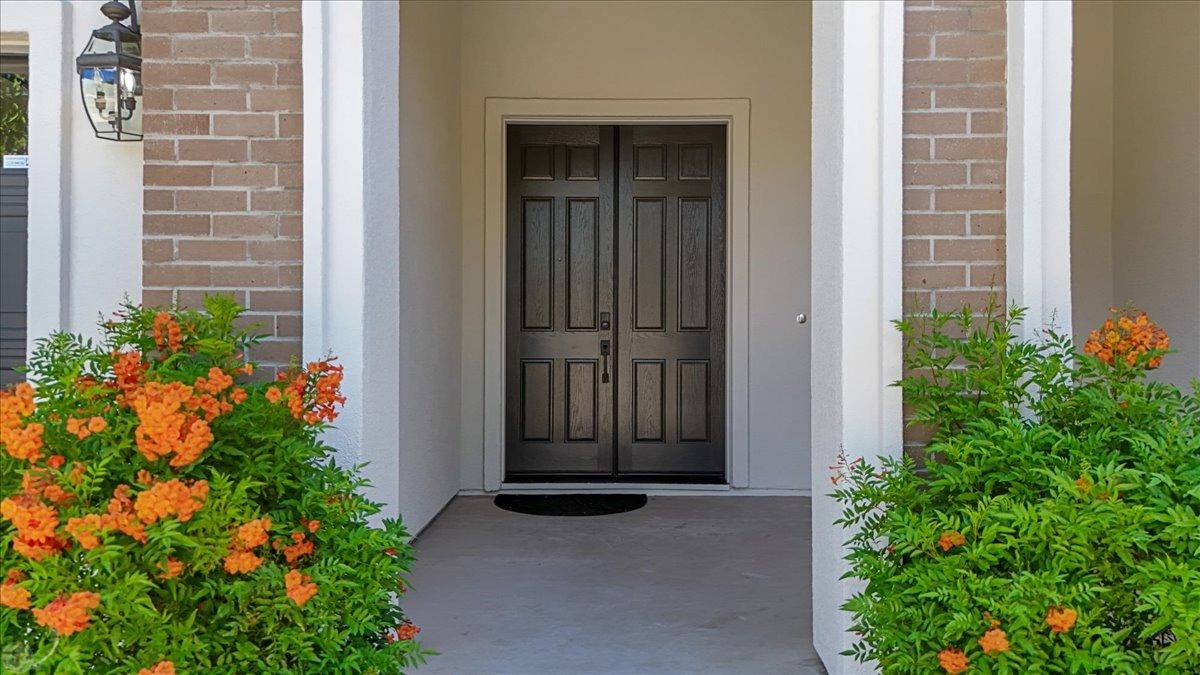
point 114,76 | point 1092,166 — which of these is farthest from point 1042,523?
point 1092,166

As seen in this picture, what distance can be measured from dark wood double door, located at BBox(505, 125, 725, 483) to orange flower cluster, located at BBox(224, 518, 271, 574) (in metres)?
4.34

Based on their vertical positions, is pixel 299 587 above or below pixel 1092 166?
below

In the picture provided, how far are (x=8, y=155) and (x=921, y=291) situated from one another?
127 inches

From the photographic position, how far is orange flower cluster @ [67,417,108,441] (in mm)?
2109

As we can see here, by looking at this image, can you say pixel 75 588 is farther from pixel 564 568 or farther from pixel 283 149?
pixel 564 568

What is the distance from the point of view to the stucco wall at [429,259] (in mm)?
4848

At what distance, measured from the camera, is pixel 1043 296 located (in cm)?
287

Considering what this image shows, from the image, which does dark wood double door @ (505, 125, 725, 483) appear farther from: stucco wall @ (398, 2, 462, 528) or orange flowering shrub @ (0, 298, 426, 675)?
orange flowering shrub @ (0, 298, 426, 675)

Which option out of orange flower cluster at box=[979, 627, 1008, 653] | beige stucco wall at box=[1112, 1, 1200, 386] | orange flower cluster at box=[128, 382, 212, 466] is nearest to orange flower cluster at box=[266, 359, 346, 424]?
orange flower cluster at box=[128, 382, 212, 466]

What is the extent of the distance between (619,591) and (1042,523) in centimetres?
223

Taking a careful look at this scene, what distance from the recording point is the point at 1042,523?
218 cm

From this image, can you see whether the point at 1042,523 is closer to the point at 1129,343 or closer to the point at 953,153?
the point at 1129,343

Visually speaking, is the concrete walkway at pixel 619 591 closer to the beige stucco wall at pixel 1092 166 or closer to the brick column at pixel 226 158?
the brick column at pixel 226 158

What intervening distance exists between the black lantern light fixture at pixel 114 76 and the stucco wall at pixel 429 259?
140 cm
